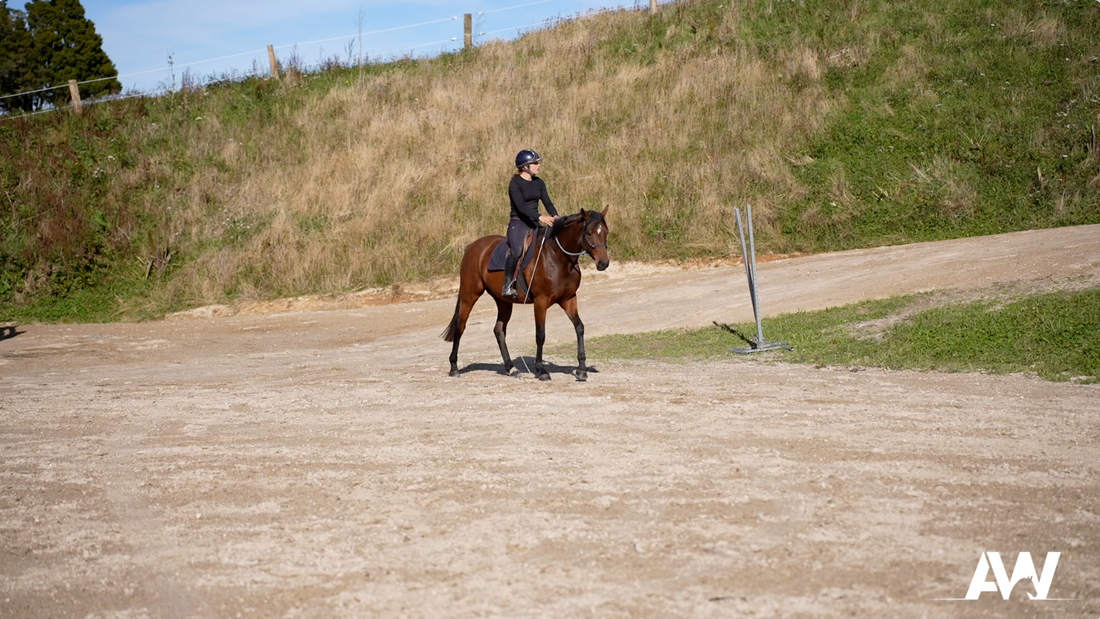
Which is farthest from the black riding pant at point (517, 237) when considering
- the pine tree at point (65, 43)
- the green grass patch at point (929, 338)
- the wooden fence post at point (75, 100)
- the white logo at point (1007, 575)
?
the pine tree at point (65, 43)

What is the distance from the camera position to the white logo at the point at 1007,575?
5.88 m

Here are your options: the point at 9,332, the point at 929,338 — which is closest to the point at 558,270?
the point at 929,338

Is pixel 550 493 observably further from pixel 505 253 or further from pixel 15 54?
pixel 15 54

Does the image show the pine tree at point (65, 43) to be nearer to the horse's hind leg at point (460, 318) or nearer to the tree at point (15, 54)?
the tree at point (15, 54)

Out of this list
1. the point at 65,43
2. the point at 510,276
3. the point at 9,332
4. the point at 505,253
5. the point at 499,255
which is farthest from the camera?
the point at 65,43

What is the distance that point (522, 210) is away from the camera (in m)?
14.3

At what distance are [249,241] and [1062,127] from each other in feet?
77.9

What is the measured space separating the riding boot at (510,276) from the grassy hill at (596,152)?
520 inches

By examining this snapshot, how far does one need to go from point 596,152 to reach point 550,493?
2482cm

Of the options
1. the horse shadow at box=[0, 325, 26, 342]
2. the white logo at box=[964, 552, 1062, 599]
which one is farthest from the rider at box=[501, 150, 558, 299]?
the horse shadow at box=[0, 325, 26, 342]

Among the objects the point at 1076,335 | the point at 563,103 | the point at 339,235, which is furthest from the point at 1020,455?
the point at 563,103

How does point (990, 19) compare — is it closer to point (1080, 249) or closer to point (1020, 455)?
point (1080, 249)

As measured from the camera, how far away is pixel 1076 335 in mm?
14242

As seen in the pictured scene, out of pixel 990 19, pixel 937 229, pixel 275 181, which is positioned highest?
pixel 990 19
